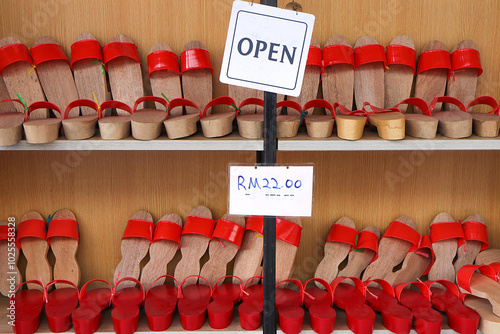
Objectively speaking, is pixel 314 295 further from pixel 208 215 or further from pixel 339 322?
pixel 208 215

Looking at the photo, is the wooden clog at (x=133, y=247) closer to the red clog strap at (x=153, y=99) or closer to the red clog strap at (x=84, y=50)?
the red clog strap at (x=153, y=99)

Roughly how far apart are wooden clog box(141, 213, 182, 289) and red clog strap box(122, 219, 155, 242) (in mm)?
19

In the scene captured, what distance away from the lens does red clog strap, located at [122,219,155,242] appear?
4.11 ft

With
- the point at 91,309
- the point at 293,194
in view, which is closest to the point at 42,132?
the point at 91,309

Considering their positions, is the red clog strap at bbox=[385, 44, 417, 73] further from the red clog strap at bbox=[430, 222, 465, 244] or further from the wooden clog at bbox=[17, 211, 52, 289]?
the wooden clog at bbox=[17, 211, 52, 289]

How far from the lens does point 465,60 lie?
1.18 m

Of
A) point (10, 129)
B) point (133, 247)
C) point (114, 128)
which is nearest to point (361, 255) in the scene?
point (133, 247)

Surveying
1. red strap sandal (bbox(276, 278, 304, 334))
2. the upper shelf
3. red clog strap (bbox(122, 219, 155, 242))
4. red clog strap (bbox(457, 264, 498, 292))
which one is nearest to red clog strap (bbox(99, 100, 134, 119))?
the upper shelf

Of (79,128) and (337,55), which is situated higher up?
(337,55)

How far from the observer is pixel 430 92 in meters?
1.22

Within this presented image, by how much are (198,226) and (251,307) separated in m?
0.30

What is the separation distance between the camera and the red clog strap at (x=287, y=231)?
1.22 m

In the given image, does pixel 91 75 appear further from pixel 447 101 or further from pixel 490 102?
pixel 490 102

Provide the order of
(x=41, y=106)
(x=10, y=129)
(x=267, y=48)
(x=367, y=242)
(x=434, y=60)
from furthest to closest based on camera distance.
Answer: (x=367, y=242) → (x=434, y=60) → (x=41, y=106) → (x=10, y=129) → (x=267, y=48)
